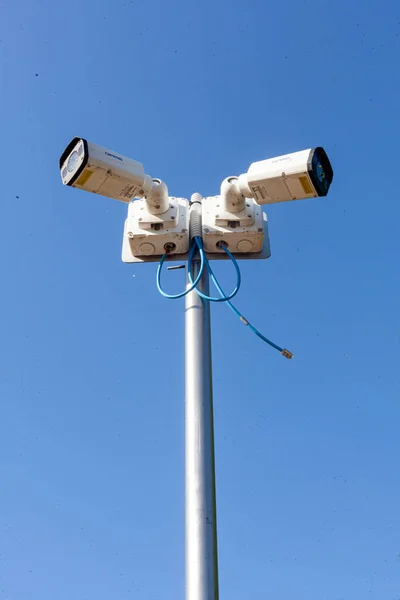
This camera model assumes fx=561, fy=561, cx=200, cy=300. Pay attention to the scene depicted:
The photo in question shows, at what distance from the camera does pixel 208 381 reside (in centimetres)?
161

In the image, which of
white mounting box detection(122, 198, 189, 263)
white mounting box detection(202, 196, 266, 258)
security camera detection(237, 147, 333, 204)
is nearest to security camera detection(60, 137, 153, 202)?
white mounting box detection(122, 198, 189, 263)

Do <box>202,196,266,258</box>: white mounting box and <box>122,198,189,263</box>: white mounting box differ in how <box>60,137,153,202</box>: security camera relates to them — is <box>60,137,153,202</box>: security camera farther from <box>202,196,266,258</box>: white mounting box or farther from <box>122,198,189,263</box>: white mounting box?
<box>202,196,266,258</box>: white mounting box

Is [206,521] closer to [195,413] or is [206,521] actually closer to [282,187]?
[195,413]

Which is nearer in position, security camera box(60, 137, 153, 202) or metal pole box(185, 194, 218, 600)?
metal pole box(185, 194, 218, 600)

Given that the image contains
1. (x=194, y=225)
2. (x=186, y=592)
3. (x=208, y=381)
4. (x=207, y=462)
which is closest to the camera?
(x=186, y=592)

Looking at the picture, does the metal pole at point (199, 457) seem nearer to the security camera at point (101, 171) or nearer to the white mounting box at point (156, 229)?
the white mounting box at point (156, 229)

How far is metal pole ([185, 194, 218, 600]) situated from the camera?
1.36 metres

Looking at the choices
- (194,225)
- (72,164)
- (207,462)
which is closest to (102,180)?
(72,164)

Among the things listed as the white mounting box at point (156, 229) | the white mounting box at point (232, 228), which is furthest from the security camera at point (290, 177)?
the white mounting box at point (156, 229)

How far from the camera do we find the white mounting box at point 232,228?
187cm

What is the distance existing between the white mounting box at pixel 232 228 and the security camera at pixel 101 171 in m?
0.24

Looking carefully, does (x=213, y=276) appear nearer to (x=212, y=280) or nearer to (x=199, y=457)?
(x=212, y=280)

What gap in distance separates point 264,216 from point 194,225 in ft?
0.87

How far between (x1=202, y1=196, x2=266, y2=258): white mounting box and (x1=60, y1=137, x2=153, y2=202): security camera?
0.24 m
